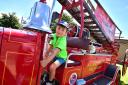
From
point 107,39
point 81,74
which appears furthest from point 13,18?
point 81,74

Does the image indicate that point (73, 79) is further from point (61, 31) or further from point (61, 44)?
point (61, 31)

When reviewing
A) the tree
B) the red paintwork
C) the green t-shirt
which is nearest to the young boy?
the green t-shirt

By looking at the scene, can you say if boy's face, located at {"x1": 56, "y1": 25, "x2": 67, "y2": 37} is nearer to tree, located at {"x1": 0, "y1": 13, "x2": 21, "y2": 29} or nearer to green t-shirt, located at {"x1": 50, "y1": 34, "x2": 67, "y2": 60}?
green t-shirt, located at {"x1": 50, "y1": 34, "x2": 67, "y2": 60}

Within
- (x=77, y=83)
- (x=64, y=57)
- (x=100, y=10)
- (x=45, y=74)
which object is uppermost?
(x=100, y=10)

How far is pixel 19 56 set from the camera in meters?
2.96

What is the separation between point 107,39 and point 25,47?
475cm

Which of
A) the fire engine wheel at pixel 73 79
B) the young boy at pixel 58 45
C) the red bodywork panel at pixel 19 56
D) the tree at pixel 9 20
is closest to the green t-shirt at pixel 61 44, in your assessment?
the young boy at pixel 58 45

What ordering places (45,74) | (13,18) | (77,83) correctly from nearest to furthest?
(45,74)
(77,83)
(13,18)

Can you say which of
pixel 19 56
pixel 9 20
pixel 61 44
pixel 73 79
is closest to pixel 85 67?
pixel 73 79

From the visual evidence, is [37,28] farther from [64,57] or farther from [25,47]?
[64,57]

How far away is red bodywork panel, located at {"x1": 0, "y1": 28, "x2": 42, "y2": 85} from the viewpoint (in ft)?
9.34

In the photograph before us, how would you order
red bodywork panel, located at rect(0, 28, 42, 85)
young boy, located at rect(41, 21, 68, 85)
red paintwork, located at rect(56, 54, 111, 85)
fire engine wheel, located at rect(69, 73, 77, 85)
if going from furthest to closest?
fire engine wheel, located at rect(69, 73, 77, 85)
red paintwork, located at rect(56, 54, 111, 85)
young boy, located at rect(41, 21, 68, 85)
red bodywork panel, located at rect(0, 28, 42, 85)

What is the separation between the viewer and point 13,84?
2.93 m

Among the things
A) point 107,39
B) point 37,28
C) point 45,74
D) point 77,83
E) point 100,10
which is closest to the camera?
point 37,28
